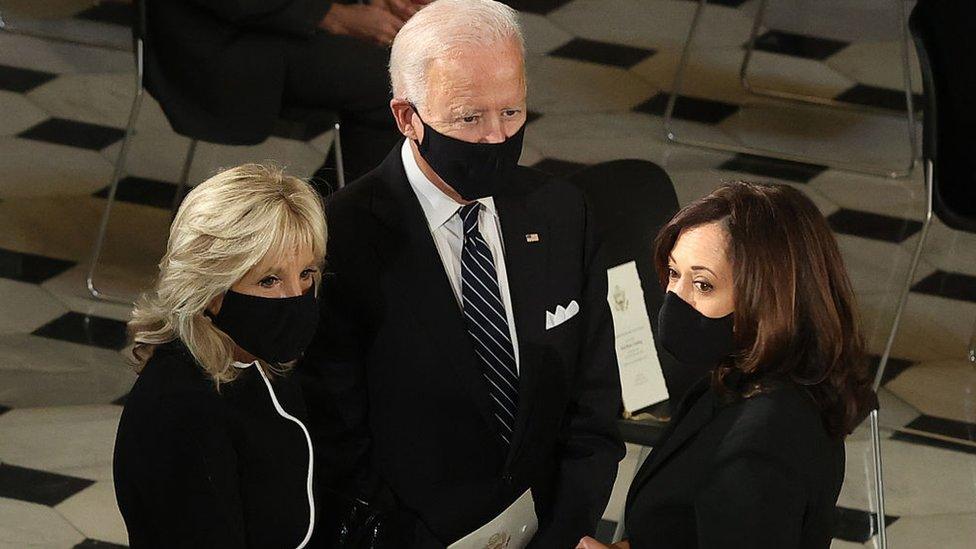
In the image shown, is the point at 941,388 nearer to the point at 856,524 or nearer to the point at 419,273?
the point at 856,524

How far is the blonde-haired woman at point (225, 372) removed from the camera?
2496mm

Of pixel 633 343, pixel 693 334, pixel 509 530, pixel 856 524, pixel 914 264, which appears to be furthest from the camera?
pixel 914 264

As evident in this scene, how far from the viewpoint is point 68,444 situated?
14.3ft

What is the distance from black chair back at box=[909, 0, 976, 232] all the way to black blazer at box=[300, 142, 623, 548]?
1955 mm

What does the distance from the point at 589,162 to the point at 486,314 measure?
324 centimetres

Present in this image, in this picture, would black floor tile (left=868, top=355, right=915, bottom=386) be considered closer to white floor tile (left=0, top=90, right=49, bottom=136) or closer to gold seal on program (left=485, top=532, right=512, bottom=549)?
gold seal on program (left=485, top=532, right=512, bottom=549)

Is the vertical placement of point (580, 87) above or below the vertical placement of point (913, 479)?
below

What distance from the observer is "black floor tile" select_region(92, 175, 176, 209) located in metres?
5.66

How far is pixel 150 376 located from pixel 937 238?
13.4 feet

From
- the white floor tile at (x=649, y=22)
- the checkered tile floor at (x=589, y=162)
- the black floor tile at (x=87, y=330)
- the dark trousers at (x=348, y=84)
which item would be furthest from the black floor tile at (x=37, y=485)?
the white floor tile at (x=649, y=22)

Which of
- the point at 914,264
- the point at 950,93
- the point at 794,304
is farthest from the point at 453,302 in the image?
the point at 950,93

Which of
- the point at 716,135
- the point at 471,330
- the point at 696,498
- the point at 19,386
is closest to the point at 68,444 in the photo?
the point at 19,386

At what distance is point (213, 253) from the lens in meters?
2.55

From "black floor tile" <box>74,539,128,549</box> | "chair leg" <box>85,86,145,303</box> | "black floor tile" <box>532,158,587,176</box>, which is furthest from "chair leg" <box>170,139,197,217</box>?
"black floor tile" <box>74,539,128,549</box>
